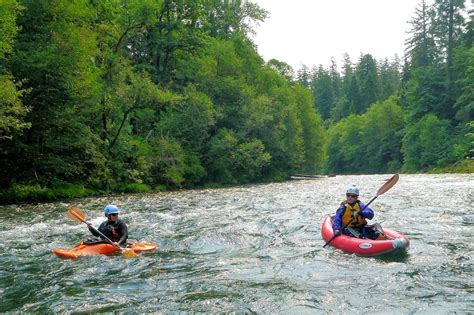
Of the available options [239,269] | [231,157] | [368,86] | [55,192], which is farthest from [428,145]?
[239,269]

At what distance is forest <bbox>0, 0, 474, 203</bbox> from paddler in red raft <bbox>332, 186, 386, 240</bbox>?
1102 cm

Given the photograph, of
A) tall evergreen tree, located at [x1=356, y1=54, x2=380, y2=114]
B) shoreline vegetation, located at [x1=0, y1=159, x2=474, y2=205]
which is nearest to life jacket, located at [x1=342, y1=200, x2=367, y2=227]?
shoreline vegetation, located at [x1=0, y1=159, x2=474, y2=205]

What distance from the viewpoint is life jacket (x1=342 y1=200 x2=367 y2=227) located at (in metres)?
9.76

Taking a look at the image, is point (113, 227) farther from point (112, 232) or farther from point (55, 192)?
point (55, 192)

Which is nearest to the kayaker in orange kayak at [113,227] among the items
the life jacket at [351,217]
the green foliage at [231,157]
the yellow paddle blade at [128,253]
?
the yellow paddle blade at [128,253]

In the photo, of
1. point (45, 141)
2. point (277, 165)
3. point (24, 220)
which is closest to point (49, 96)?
point (45, 141)

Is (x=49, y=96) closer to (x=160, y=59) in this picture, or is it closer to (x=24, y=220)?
(x=24, y=220)

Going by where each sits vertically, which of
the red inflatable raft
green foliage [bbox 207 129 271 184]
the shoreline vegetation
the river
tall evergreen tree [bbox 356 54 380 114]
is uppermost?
tall evergreen tree [bbox 356 54 380 114]

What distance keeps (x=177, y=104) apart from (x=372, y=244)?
23605 mm

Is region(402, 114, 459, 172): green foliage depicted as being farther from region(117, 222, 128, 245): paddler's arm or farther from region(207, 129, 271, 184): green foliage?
region(117, 222, 128, 245): paddler's arm

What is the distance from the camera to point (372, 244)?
8523 millimetres

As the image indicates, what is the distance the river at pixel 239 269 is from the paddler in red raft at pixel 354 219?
2.05 feet

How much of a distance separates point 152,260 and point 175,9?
26.5 meters

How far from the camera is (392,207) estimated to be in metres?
15.3
